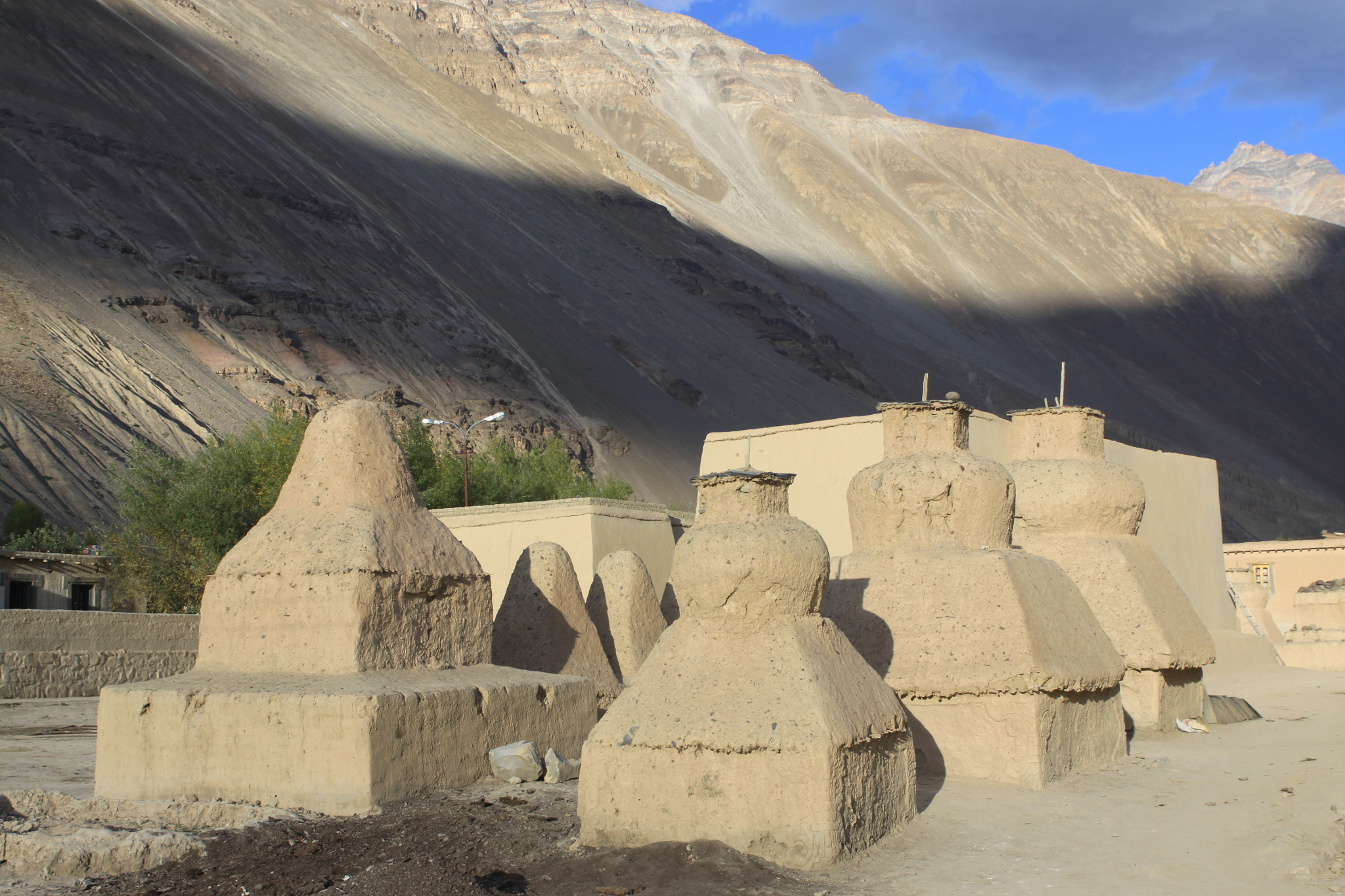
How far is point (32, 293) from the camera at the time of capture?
37625mm

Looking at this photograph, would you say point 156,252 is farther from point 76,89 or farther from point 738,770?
point 738,770

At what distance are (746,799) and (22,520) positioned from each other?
83.2 ft

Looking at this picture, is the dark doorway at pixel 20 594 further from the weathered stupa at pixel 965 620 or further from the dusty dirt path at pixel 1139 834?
the dusty dirt path at pixel 1139 834

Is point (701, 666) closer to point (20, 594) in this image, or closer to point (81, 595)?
point (20, 594)

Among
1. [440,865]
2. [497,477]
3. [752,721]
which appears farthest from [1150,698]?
A: [497,477]

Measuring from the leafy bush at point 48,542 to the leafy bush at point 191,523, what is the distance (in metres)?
2.27

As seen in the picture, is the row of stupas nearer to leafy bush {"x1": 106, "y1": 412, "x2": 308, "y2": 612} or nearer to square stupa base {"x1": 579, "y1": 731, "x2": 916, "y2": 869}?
square stupa base {"x1": 579, "y1": 731, "x2": 916, "y2": 869}

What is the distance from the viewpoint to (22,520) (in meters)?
27.0

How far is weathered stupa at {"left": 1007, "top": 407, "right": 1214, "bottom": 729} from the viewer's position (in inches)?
430

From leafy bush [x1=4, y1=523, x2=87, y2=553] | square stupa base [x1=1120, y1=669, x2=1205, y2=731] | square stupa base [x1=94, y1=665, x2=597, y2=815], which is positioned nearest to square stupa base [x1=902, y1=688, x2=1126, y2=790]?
square stupa base [x1=1120, y1=669, x2=1205, y2=731]

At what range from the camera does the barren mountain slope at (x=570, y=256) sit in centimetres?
4194

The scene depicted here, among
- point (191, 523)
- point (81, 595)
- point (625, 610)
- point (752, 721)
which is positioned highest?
point (191, 523)

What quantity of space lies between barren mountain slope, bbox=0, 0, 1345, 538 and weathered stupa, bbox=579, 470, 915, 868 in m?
27.2

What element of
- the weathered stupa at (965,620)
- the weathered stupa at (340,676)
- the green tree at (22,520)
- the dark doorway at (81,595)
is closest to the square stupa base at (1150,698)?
the weathered stupa at (965,620)
